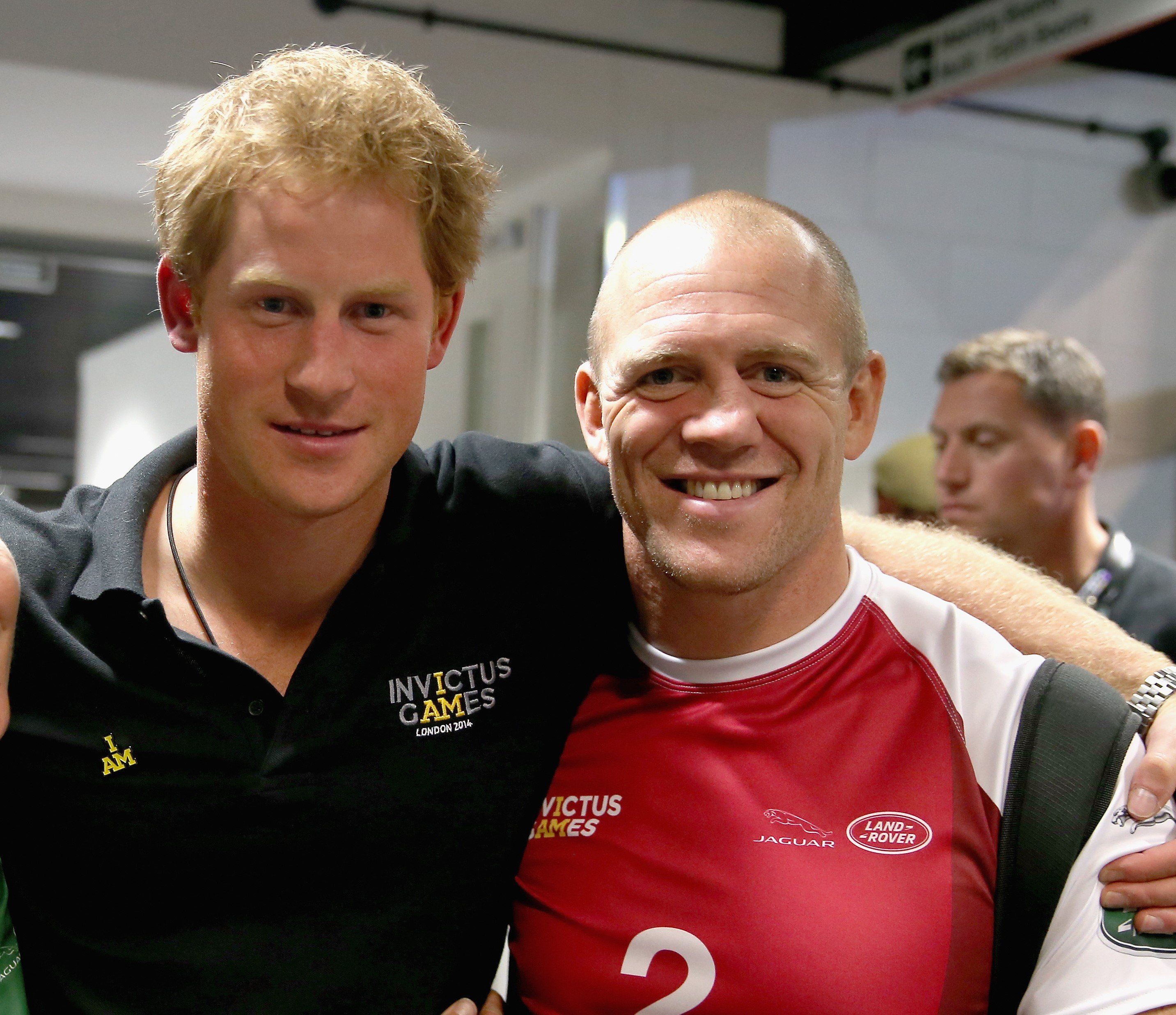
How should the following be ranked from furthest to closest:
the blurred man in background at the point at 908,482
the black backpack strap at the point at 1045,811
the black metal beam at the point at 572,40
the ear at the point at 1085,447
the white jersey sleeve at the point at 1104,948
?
the black metal beam at the point at 572,40
the blurred man in background at the point at 908,482
the ear at the point at 1085,447
the black backpack strap at the point at 1045,811
the white jersey sleeve at the point at 1104,948

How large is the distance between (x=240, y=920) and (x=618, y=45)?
322 cm

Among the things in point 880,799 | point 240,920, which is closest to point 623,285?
point 880,799

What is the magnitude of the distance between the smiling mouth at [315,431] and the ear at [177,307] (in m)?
0.17

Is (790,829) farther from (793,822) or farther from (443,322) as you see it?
(443,322)

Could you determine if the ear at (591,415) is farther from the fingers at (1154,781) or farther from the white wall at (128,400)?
the white wall at (128,400)

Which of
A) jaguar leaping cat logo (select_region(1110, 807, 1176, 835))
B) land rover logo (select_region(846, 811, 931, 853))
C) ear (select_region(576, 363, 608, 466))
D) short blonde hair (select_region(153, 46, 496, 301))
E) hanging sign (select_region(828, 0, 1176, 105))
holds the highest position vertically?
hanging sign (select_region(828, 0, 1176, 105))

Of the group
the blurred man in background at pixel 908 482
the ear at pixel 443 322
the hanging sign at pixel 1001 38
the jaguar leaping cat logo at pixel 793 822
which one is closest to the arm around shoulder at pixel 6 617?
the ear at pixel 443 322

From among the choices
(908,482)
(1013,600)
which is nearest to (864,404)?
(1013,600)

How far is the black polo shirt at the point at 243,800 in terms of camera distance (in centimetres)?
133

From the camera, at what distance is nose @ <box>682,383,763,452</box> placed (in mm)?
1378

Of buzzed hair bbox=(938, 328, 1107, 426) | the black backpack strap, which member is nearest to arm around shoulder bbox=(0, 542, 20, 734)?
the black backpack strap

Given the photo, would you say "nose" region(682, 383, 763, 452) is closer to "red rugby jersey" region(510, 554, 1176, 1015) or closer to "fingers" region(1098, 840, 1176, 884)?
"red rugby jersey" region(510, 554, 1176, 1015)

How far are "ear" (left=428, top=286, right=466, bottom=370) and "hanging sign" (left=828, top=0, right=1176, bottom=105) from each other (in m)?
2.36

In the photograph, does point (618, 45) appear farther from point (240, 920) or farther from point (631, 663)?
point (240, 920)
